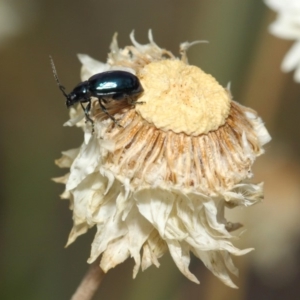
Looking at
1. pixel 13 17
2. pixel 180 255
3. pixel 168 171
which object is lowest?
pixel 13 17

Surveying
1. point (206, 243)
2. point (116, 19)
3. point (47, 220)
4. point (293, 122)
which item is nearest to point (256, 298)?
point (293, 122)

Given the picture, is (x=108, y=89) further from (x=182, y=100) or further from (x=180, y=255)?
(x=180, y=255)

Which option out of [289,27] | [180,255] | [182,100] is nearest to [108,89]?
[182,100]

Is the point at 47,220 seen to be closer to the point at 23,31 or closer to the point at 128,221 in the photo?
the point at 23,31

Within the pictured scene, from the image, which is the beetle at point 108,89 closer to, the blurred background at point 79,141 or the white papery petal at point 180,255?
the white papery petal at point 180,255

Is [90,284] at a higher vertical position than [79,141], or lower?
higher

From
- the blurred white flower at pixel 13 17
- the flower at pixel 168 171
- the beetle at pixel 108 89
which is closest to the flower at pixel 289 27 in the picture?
the flower at pixel 168 171

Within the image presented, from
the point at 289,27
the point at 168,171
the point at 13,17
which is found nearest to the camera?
the point at 168,171
